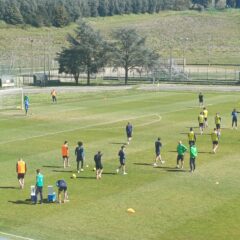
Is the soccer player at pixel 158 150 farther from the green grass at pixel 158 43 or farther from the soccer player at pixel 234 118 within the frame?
the green grass at pixel 158 43

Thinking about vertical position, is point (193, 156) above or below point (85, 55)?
below

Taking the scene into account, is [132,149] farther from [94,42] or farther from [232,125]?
[94,42]

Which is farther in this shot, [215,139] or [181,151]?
[215,139]

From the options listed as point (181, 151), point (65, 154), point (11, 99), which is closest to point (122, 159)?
point (181, 151)

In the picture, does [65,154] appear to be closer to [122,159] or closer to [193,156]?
[122,159]

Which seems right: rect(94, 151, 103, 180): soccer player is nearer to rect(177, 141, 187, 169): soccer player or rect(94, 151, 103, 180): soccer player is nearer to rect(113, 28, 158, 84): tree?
rect(177, 141, 187, 169): soccer player

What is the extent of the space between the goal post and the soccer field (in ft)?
29.5

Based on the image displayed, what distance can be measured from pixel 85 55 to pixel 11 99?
2929 centimetres

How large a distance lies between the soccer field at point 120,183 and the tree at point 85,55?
145ft

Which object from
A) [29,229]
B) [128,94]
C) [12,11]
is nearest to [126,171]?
[29,229]

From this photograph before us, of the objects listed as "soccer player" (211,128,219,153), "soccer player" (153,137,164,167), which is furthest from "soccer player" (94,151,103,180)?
"soccer player" (211,128,219,153)

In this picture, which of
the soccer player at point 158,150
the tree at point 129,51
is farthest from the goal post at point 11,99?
the soccer player at point 158,150

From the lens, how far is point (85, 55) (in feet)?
349

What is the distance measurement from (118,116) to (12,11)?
130 metres
